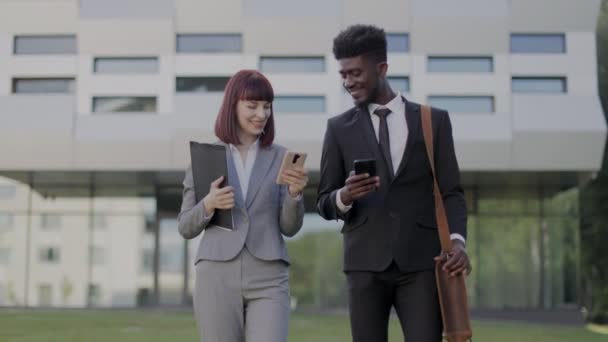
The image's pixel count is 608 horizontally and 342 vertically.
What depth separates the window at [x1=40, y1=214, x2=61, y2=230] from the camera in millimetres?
27766

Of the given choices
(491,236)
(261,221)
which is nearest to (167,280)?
(491,236)

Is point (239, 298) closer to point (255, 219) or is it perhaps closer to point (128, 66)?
point (255, 219)

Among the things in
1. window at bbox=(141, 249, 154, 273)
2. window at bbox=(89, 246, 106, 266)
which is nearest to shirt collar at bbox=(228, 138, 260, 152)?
window at bbox=(141, 249, 154, 273)

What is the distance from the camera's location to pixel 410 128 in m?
3.82

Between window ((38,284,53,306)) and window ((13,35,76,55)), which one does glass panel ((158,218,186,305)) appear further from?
window ((13,35,76,55))

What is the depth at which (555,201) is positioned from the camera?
27.9m

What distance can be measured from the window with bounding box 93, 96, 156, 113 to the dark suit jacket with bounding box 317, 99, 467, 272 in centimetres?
2225

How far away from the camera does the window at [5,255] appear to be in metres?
27.6

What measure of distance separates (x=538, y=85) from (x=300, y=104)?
7175 millimetres

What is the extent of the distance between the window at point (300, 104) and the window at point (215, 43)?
6.92ft

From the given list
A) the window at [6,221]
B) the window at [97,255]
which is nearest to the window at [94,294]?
the window at [97,255]

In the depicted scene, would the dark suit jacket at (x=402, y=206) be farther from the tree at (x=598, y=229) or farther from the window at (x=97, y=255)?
the window at (x=97, y=255)

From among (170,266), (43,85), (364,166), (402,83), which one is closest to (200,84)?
(43,85)

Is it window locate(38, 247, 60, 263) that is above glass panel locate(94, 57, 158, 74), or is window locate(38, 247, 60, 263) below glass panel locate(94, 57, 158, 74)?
below
